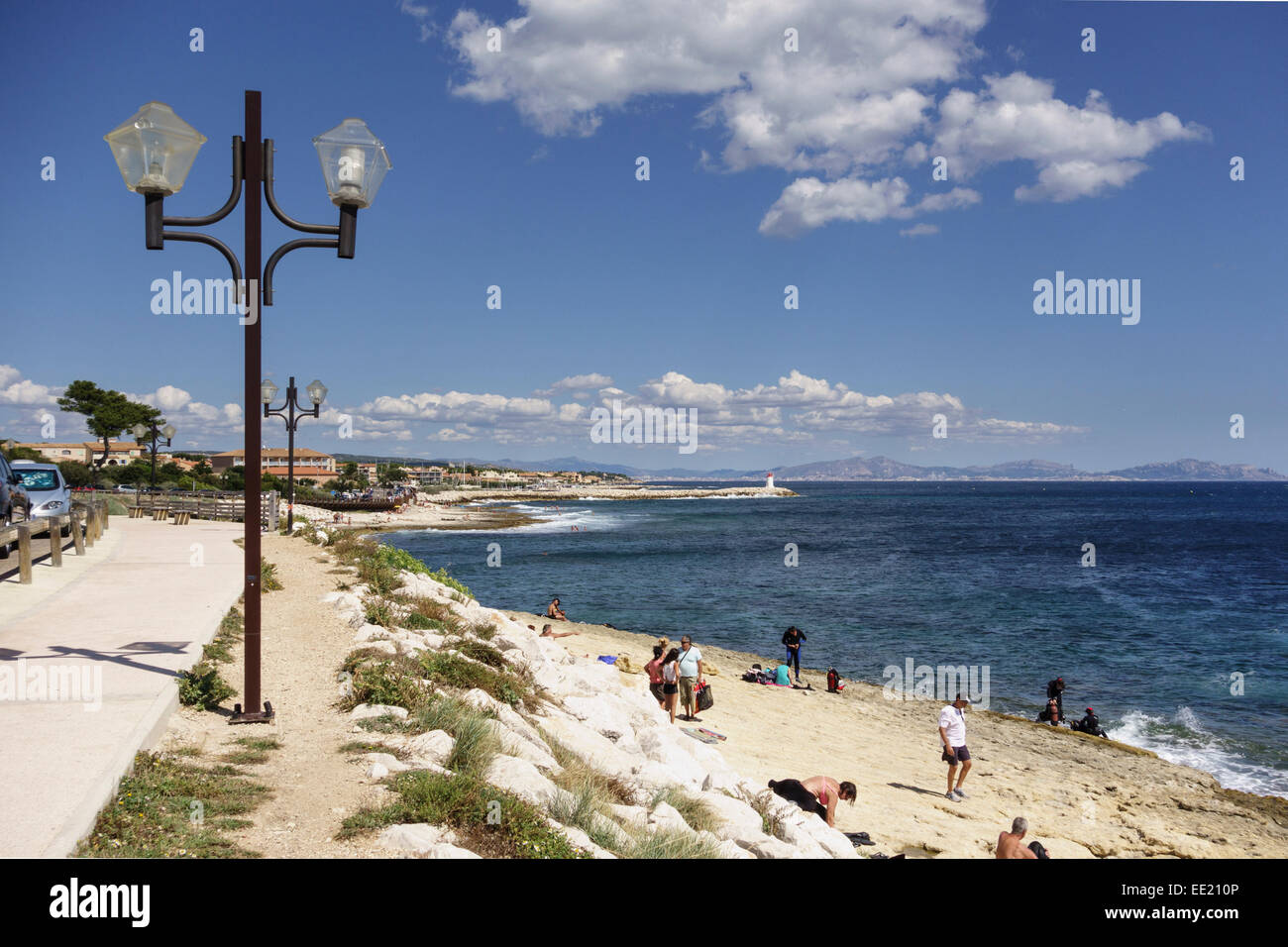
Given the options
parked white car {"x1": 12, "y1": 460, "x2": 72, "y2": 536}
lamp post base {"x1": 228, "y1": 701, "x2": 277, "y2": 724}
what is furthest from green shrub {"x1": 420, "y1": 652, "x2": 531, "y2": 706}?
parked white car {"x1": 12, "y1": 460, "x2": 72, "y2": 536}

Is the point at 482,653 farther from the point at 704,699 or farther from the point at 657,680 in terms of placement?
the point at 704,699

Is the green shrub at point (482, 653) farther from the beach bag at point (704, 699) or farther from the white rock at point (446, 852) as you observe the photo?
the white rock at point (446, 852)

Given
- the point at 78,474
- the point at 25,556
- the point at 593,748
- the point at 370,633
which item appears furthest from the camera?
the point at 78,474

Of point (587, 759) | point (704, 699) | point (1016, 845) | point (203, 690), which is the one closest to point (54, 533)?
point (203, 690)

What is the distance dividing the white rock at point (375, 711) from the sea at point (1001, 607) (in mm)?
15349

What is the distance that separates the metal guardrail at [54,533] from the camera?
14094 millimetres

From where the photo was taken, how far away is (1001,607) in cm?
3319

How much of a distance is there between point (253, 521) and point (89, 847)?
3.20 metres

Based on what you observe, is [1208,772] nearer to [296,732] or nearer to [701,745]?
[701,745]

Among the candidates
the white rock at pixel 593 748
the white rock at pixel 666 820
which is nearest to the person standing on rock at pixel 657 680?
the white rock at pixel 593 748

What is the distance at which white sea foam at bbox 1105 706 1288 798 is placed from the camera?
47.1 feet

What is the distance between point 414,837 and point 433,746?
1819 mm

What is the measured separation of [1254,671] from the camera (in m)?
22.7
